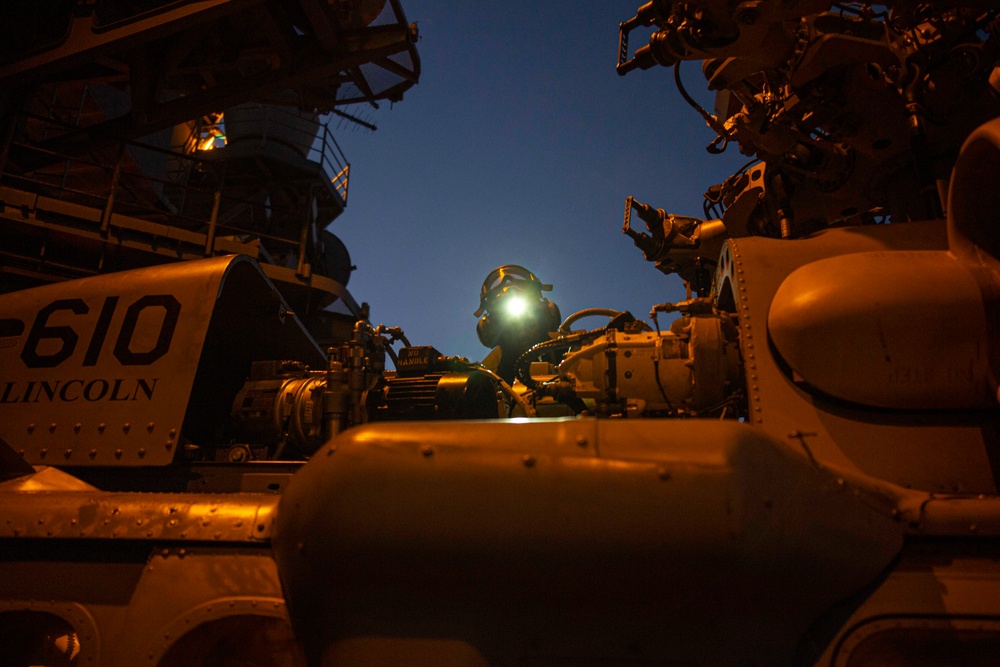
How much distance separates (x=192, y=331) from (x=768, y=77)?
5541 millimetres

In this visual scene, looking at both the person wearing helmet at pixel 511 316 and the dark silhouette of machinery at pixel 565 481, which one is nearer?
the dark silhouette of machinery at pixel 565 481

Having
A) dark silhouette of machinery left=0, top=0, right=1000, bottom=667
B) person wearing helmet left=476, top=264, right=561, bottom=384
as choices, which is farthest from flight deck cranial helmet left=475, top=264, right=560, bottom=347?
dark silhouette of machinery left=0, top=0, right=1000, bottom=667

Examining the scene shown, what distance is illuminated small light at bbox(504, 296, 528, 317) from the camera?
19.0ft

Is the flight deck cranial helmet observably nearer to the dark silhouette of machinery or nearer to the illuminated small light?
the illuminated small light

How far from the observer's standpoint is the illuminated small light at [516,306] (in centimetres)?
578

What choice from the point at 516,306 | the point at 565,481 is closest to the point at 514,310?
the point at 516,306

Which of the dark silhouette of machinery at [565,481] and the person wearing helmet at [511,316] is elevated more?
the person wearing helmet at [511,316]

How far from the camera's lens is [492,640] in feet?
6.73

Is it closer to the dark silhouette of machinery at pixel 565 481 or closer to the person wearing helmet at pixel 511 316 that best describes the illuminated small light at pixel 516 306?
the person wearing helmet at pixel 511 316

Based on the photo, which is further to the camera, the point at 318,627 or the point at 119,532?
the point at 119,532

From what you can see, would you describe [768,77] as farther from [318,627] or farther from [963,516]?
[318,627]

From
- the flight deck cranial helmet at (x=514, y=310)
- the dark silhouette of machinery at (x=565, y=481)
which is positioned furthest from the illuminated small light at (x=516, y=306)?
the dark silhouette of machinery at (x=565, y=481)

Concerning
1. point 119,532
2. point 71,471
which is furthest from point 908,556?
point 71,471

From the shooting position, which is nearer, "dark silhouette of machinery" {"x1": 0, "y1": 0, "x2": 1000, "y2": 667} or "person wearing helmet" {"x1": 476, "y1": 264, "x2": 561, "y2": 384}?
"dark silhouette of machinery" {"x1": 0, "y1": 0, "x2": 1000, "y2": 667}
